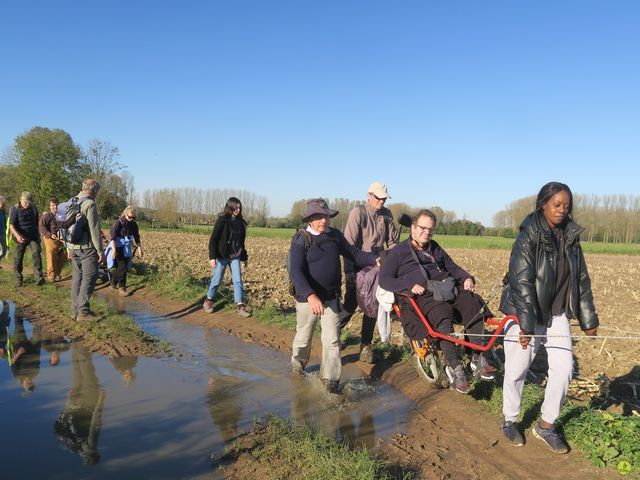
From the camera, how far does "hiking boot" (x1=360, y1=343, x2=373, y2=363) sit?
685cm

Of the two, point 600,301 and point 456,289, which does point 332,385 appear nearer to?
point 456,289

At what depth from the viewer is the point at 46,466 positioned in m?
3.58

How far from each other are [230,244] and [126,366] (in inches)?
137

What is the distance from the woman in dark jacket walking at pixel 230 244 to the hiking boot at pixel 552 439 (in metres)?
5.77

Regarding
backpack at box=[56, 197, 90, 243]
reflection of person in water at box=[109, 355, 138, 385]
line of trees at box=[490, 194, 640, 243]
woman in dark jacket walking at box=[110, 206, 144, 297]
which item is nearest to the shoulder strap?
reflection of person in water at box=[109, 355, 138, 385]

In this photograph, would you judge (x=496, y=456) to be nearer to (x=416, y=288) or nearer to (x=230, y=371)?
(x=416, y=288)

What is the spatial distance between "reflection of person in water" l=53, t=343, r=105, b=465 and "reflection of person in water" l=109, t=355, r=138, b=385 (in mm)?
288

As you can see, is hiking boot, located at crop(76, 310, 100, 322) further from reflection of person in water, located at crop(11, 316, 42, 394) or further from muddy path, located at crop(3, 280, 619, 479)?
muddy path, located at crop(3, 280, 619, 479)

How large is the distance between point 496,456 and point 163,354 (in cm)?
450

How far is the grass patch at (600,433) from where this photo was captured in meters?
3.98

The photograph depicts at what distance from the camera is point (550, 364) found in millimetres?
4258

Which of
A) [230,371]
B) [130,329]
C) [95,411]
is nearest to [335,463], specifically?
[95,411]

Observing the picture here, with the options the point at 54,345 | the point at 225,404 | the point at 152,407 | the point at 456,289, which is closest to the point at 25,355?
the point at 54,345

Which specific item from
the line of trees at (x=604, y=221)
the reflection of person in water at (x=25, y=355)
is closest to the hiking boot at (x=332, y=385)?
the reflection of person in water at (x=25, y=355)
